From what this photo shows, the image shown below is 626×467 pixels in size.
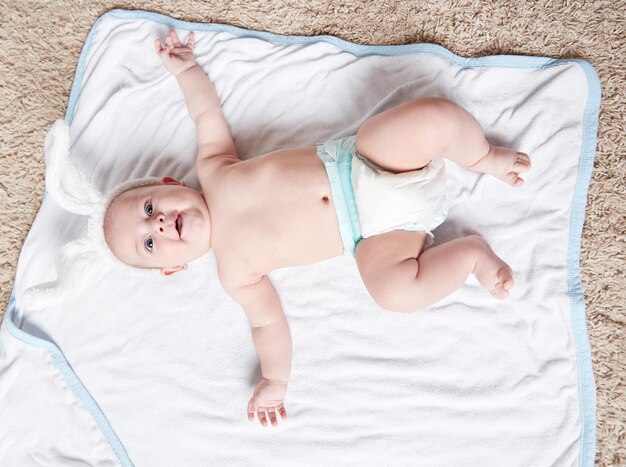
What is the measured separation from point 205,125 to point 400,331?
3.00 feet

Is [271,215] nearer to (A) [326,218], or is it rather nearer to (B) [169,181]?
(A) [326,218]

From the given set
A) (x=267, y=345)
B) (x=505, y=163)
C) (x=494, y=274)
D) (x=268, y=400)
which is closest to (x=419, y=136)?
(x=505, y=163)

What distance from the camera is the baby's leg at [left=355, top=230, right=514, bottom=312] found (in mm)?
1609

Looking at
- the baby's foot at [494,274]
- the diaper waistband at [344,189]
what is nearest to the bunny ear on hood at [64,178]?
the diaper waistband at [344,189]

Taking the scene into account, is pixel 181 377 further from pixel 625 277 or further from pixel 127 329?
pixel 625 277

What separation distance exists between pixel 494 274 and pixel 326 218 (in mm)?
501

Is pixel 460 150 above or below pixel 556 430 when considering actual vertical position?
above

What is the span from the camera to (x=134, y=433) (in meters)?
1.89

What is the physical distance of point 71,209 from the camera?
1731mm

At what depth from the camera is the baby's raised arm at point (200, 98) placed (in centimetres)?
187

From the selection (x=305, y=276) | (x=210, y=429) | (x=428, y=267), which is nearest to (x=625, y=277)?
(x=428, y=267)

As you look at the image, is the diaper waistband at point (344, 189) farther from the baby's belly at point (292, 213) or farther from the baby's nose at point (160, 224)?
the baby's nose at point (160, 224)

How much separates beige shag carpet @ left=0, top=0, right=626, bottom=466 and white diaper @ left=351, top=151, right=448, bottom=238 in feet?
1.71

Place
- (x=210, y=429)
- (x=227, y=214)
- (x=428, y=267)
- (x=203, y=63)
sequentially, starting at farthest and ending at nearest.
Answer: (x=203, y=63), (x=210, y=429), (x=227, y=214), (x=428, y=267)
